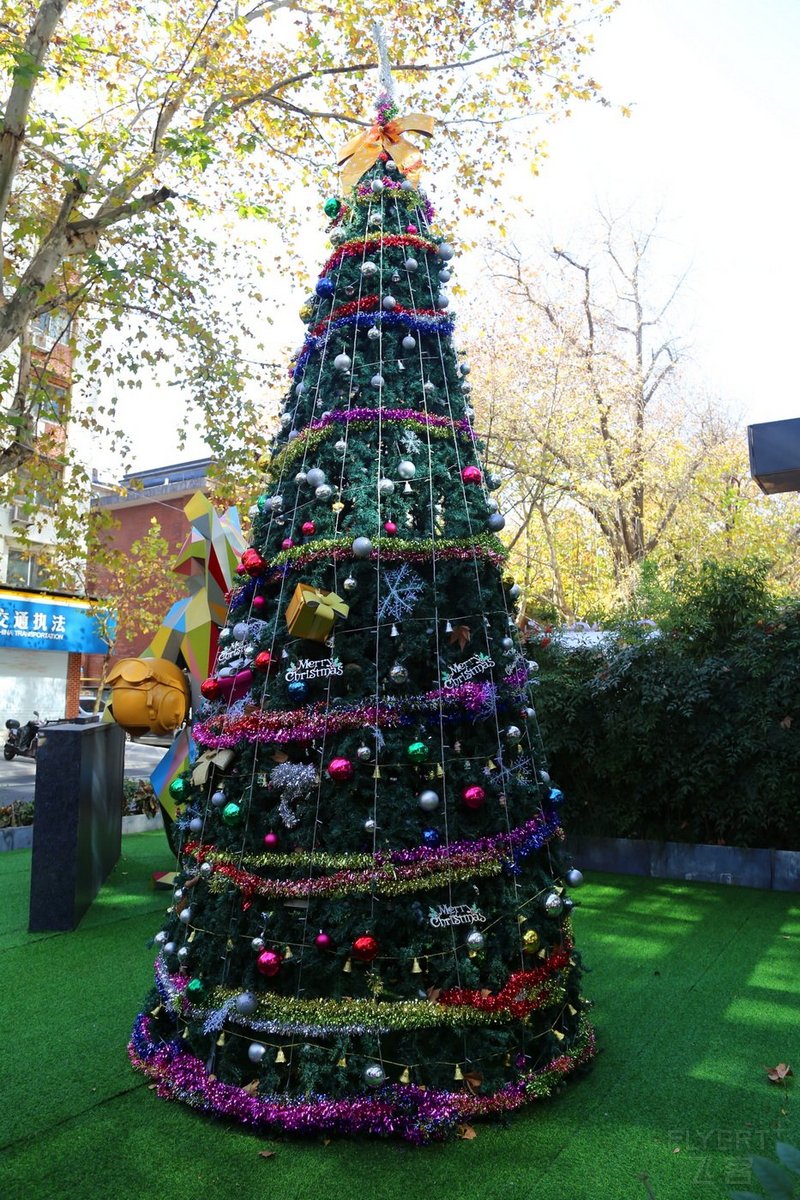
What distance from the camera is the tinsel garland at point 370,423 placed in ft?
13.3

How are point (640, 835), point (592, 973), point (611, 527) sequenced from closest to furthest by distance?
point (592, 973), point (640, 835), point (611, 527)

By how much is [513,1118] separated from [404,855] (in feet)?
3.54

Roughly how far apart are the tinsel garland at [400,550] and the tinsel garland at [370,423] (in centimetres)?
52

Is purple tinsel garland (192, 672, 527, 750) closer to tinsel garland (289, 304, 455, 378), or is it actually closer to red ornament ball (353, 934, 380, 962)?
red ornament ball (353, 934, 380, 962)

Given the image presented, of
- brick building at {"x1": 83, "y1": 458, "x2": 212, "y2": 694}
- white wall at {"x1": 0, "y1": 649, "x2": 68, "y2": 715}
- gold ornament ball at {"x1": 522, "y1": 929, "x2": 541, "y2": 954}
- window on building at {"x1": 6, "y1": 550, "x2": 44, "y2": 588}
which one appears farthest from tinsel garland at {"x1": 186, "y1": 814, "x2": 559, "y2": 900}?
brick building at {"x1": 83, "y1": 458, "x2": 212, "y2": 694}

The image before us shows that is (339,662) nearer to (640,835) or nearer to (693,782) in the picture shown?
(693,782)

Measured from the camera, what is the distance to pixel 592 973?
5.28 meters

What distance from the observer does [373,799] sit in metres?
3.55

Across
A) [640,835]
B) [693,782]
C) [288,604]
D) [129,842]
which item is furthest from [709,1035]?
[129,842]

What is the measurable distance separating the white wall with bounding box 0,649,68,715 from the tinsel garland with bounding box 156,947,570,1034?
21.2 meters

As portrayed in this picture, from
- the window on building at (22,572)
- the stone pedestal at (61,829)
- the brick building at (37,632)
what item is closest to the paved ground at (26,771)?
the brick building at (37,632)

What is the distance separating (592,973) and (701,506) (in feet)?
58.5

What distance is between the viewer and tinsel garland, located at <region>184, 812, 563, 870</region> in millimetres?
3445

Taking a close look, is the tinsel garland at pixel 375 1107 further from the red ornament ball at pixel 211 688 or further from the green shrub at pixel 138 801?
the green shrub at pixel 138 801
